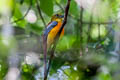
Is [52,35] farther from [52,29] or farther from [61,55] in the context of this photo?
[61,55]

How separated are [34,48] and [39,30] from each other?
1.09ft

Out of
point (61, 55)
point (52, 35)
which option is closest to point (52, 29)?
point (52, 35)

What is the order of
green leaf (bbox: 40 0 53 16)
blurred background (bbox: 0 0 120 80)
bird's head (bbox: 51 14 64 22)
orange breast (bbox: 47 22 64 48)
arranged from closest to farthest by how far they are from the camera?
blurred background (bbox: 0 0 120 80) < green leaf (bbox: 40 0 53 16) < orange breast (bbox: 47 22 64 48) < bird's head (bbox: 51 14 64 22)

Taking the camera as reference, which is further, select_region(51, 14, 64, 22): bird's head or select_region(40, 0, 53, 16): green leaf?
select_region(51, 14, 64, 22): bird's head

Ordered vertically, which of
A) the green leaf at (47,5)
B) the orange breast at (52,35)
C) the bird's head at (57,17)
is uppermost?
the green leaf at (47,5)

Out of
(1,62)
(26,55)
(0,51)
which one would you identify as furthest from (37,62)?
(0,51)

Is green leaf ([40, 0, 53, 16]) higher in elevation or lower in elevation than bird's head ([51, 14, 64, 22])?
higher

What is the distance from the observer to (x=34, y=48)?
1844mm

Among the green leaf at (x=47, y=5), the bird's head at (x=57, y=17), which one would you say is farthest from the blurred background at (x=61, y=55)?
the bird's head at (x=57, y=17)

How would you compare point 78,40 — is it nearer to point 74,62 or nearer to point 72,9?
point 72,9

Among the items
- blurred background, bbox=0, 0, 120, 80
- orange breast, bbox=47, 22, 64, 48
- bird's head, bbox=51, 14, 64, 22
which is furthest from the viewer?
bird's head, bbox=51, 14, 64, 22

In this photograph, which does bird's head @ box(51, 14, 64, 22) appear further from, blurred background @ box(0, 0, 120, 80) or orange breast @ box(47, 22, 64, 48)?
blurred background @ box(0, 0, 120, 80)

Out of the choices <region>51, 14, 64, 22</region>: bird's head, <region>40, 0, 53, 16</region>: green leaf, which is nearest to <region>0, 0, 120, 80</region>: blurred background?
<region>40, 0, 53, 16</region>: green leaf

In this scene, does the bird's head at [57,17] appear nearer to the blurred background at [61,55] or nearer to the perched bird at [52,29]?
the perched bird at [52,29]
